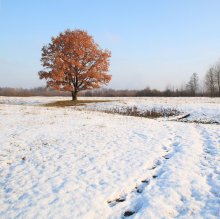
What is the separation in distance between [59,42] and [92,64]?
605 centimetres

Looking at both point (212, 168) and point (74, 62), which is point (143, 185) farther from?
point (74, 62)

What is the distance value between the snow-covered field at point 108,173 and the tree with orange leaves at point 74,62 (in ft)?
82.1

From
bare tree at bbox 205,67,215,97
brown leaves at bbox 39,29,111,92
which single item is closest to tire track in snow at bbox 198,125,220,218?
brown leaves at bbox 39,29,111,92

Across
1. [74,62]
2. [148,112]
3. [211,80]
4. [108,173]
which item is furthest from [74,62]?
[211,80]

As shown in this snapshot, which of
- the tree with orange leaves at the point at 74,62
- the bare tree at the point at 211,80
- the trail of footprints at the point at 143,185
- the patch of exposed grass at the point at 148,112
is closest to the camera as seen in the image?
the trail of footprints at the point at 143,185

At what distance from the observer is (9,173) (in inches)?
393

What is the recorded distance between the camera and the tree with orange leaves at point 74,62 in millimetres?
40938

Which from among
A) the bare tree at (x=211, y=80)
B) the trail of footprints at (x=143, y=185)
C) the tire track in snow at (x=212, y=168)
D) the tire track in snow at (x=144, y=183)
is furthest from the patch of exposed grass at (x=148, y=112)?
the bare tree at (x=211, y=80)

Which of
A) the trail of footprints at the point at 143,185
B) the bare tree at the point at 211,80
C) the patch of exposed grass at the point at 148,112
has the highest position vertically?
the bare tree at the point at 211,80

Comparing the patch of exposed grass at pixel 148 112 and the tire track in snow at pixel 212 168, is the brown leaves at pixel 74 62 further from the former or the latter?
the tire track in snow at pixel 212 168

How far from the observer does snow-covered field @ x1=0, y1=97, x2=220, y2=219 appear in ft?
23.8

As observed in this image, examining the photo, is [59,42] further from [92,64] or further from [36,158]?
[36,158]

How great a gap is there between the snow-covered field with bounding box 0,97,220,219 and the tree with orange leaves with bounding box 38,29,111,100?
25020mm

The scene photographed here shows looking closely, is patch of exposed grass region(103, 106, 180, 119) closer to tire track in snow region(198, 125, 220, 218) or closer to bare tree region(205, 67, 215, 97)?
tire track in snow region(198, 125, 220, 218)
